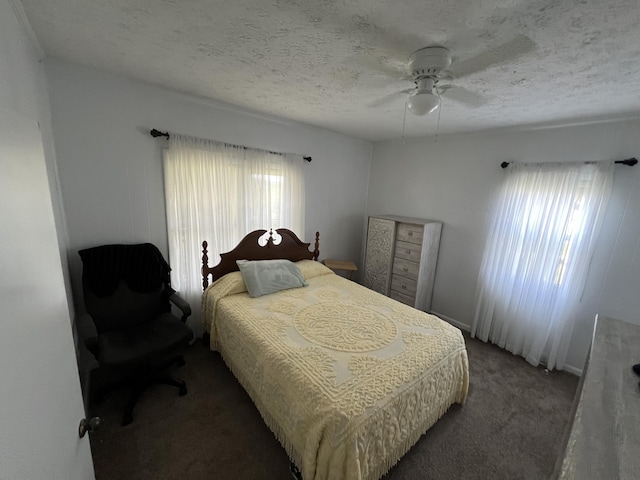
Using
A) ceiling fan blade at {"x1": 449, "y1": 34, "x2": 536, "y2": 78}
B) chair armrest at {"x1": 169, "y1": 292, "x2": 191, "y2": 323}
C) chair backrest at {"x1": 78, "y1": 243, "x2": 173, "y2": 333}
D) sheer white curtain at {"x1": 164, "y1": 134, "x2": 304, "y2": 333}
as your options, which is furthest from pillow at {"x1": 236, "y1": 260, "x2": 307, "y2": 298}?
ceiling fan blade at {"x1": 449, "y1": 34, "x2": 536, "y2": 78}

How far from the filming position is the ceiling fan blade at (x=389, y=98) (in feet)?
6.22

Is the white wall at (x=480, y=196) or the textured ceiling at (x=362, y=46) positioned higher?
the textured ceiling at (x=362, y=46)

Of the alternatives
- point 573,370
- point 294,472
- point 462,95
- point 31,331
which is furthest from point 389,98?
point 573,370

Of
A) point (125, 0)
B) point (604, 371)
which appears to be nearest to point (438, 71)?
point (125, 0)

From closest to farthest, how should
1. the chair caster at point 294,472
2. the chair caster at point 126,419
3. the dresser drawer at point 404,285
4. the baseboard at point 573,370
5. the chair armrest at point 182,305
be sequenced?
the chair caster at point 294,472 < the chair caster at point 126,419 < the chair armrest at point 182,305 < the baseboard at point 573,370 < the dresser drawer at point 404,285

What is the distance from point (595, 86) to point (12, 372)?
290cm

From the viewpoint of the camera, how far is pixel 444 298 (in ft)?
11.0

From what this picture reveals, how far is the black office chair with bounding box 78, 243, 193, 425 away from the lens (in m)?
1.74

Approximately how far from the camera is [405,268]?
328 centimetres

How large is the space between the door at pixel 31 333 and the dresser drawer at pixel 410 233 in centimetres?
310

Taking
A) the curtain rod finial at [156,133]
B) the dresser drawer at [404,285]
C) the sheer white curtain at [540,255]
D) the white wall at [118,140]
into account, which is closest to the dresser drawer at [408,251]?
the dresser drawer at [404,285]

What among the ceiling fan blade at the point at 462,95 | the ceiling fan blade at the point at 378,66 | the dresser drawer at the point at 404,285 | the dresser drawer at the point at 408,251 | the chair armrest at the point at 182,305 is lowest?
the dresser drawer at the point at 404,285

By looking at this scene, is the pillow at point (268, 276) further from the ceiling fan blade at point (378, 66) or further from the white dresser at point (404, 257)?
the ceiling fan blade at point (378, 66)

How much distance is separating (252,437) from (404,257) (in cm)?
249
